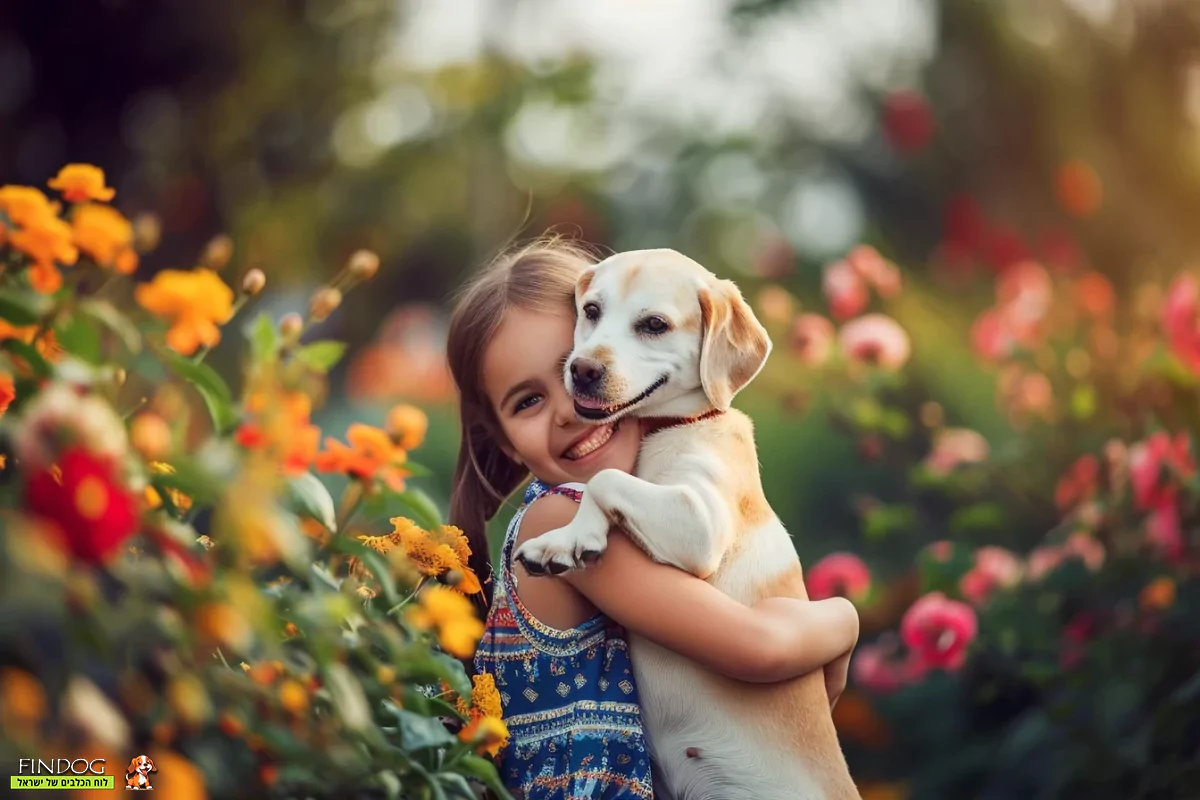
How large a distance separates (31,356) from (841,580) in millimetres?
3210

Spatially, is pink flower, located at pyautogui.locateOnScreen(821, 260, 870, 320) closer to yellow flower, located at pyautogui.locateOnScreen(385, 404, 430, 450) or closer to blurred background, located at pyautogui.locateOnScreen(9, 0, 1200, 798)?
blurred background, located at pyautogui.locateOnScreen(9, 0, 1200, 798)

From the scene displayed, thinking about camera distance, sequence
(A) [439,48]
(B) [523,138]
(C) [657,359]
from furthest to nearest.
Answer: (B) [523,138]
(A) [439,48]
(C) [657,359]

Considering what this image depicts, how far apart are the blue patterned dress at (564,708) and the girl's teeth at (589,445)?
0.31 m

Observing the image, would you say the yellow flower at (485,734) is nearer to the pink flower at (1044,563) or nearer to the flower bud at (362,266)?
the flower bud at (362,266)

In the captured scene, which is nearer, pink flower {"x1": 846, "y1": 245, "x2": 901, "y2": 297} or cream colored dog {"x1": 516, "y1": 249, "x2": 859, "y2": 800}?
cream colored dog {"x1": 516, "y1": 249, "x2": 859, "y2": 800}

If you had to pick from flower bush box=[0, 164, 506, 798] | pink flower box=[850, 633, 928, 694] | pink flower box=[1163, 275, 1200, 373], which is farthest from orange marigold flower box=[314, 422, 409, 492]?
pink flower box=[1163, 275, 1200, 373]

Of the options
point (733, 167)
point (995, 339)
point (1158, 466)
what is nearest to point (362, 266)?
point (1158, 466)

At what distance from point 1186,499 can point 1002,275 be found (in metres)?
6.43

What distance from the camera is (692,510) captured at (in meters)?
2.24

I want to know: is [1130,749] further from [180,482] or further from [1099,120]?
[1099,120]

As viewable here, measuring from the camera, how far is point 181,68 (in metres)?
10.4

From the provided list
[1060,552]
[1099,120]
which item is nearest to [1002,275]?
[1099,120]

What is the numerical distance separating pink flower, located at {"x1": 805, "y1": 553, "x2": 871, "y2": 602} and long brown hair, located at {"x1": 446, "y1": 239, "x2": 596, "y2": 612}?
1.69 m

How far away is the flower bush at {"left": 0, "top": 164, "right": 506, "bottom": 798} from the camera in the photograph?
111 centimetres
